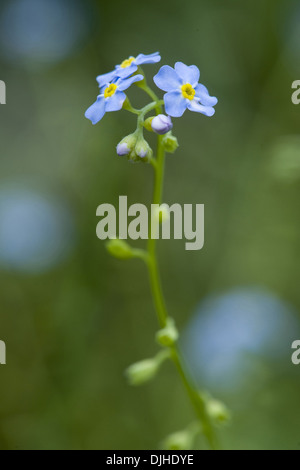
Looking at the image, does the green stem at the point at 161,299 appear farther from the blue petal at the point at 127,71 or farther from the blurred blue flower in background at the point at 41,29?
the blurred blue flower in background at the point at 41,29

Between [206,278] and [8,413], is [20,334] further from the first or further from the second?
[206,278]

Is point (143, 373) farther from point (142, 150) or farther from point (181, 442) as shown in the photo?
point (142, 150)

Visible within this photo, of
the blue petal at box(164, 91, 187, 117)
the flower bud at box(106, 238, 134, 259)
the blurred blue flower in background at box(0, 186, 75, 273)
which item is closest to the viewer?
the blue petal at box(164, 91, 187, 117)

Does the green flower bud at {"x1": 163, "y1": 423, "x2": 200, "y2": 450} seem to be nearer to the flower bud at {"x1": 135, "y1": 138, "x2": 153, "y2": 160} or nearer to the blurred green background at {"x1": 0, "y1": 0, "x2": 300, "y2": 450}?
the blurred green background at {"x1": 0, "y1": 0, "x2": 300, "y2": 450}

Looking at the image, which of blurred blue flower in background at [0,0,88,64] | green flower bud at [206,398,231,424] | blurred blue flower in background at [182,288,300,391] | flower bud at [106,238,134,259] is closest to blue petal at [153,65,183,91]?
flower bud at [106,238,134,259]

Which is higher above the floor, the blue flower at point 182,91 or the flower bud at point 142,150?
the blue flower at point 182,91

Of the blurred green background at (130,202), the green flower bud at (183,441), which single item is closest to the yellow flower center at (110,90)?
the blurred green background at (130,202)

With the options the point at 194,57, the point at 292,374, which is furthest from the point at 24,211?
the point at 292,374
